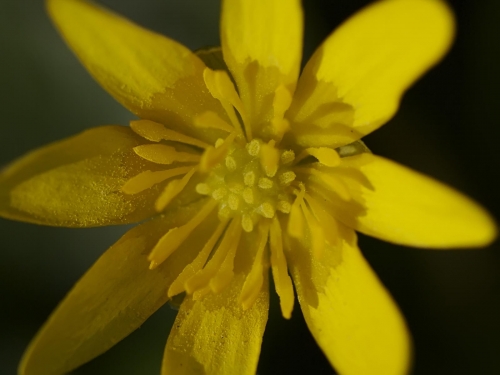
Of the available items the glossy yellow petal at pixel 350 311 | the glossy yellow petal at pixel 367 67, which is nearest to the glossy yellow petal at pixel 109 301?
the glossy yellow petal at pixel 350 311

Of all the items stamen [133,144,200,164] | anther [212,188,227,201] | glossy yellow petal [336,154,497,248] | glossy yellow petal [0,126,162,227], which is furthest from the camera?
anther [212,188,227,201]

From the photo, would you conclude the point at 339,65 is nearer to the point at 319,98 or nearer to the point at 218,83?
the point at 319,98

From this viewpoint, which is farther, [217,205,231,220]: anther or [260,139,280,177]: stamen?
[217,205,231,220]: anther

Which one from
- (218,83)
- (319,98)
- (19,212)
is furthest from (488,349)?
(19,212)

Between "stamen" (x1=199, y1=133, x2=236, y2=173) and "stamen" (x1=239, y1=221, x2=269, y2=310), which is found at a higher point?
"stamen" (x1=199, y1=133, x2=236, y2=173)

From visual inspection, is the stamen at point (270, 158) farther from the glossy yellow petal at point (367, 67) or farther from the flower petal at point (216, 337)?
the flower petal at point (216, 337)

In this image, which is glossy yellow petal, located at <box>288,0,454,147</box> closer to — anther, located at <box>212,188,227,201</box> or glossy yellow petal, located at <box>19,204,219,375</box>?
anther, located at <box>212,188,227,201</box>

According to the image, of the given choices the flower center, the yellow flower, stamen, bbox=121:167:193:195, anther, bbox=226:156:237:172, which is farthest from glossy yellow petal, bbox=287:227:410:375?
stamen, bbox=121:167:193:195
